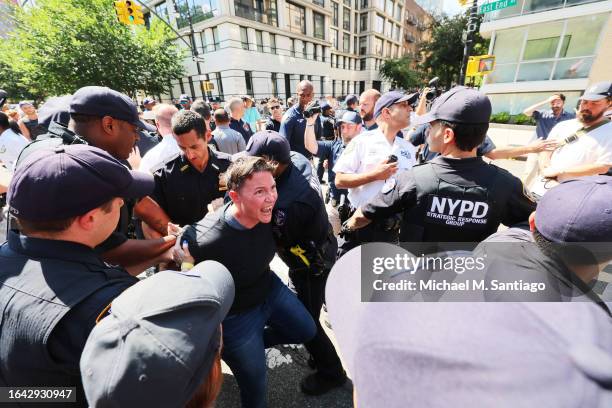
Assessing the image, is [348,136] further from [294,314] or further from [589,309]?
[589,309]

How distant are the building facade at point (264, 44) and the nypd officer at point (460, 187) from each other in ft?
64.0

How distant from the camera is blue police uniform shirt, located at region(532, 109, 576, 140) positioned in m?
5.26

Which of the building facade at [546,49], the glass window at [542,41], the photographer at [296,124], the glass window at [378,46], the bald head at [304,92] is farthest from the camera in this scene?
the glass window at [378,46]

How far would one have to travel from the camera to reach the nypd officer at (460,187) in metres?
1.59

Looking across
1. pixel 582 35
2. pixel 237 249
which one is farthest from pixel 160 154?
pixel 582 35

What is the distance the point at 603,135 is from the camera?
2.83m

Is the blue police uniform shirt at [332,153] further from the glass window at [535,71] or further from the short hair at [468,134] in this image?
the glass window at [535,71]

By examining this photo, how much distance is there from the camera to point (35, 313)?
816mm

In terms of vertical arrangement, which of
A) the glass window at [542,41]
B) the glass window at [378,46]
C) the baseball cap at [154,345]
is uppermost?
the glass window at [378,46]

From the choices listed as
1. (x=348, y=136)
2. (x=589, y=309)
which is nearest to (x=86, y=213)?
(x=589, y=309)

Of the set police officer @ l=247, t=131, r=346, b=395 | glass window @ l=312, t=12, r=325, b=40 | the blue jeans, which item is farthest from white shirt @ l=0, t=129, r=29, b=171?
glass window @ l=312, t=12, r=325, b=40

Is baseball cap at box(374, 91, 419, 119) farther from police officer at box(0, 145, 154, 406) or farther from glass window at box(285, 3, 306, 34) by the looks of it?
glass window at box(285, 3, 306, 34)

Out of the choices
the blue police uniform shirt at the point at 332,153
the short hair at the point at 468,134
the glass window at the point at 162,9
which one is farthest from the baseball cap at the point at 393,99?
the glass window at the point at 162,9

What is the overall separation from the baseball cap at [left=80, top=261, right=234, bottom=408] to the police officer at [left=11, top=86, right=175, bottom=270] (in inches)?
44.3
